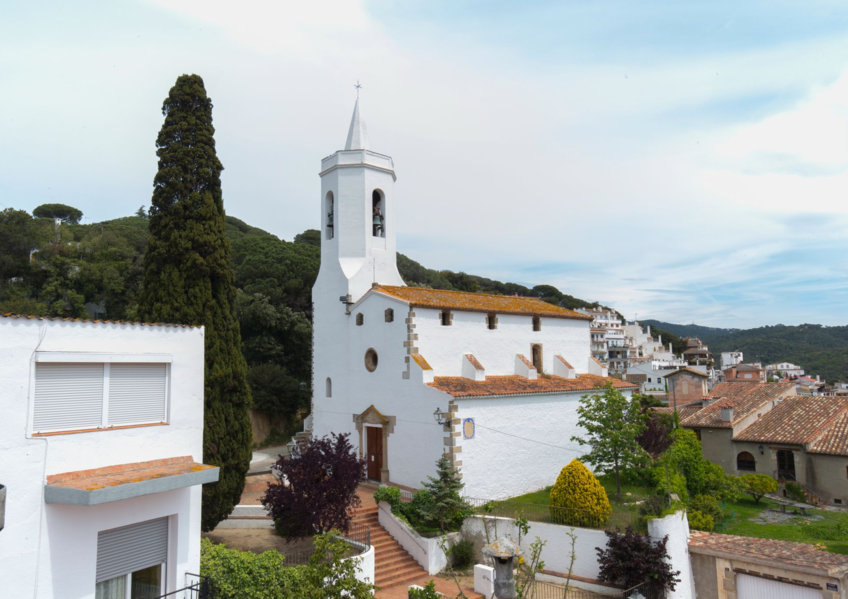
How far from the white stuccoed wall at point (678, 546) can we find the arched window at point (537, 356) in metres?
9.24

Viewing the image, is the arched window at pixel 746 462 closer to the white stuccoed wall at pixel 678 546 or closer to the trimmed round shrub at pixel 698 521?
the trimmed round shrub at pixel 698 521

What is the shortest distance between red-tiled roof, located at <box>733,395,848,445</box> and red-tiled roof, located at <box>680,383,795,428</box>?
0.77m

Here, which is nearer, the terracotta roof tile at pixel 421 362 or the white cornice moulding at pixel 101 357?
the white cornice moulding at pixel 101 357

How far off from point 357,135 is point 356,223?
4250 mm

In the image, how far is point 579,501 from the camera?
15617 mm

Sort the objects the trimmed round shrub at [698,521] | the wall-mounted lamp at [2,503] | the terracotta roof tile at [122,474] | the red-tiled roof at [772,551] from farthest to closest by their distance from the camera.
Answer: the trimmed round shrub at [698,521]
the red-tiled roof at [772,551]
the terracotta roof tile at [122,474]
the wall-mounted lamp at [2,503]

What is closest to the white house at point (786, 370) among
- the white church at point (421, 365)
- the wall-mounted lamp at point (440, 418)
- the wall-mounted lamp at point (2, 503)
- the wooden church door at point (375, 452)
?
the white church at point (421, 365)

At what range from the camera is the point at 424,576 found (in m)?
15.2

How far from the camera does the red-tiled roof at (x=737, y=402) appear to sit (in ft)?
94.5

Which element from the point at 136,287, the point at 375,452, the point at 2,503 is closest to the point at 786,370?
the point at 375,452

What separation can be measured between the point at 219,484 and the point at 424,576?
629 cm

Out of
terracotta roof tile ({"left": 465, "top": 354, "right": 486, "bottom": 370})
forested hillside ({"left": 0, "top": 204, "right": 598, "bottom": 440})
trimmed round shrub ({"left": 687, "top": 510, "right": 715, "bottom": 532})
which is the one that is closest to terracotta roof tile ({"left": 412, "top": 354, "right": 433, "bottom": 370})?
terracotta roof tile ({"left": 465, "top": 354, "right": 486, "bottom": 370})

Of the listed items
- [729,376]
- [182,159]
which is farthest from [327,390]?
[729,376]

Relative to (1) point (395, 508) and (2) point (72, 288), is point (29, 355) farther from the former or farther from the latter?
(2) point (72, 288)
